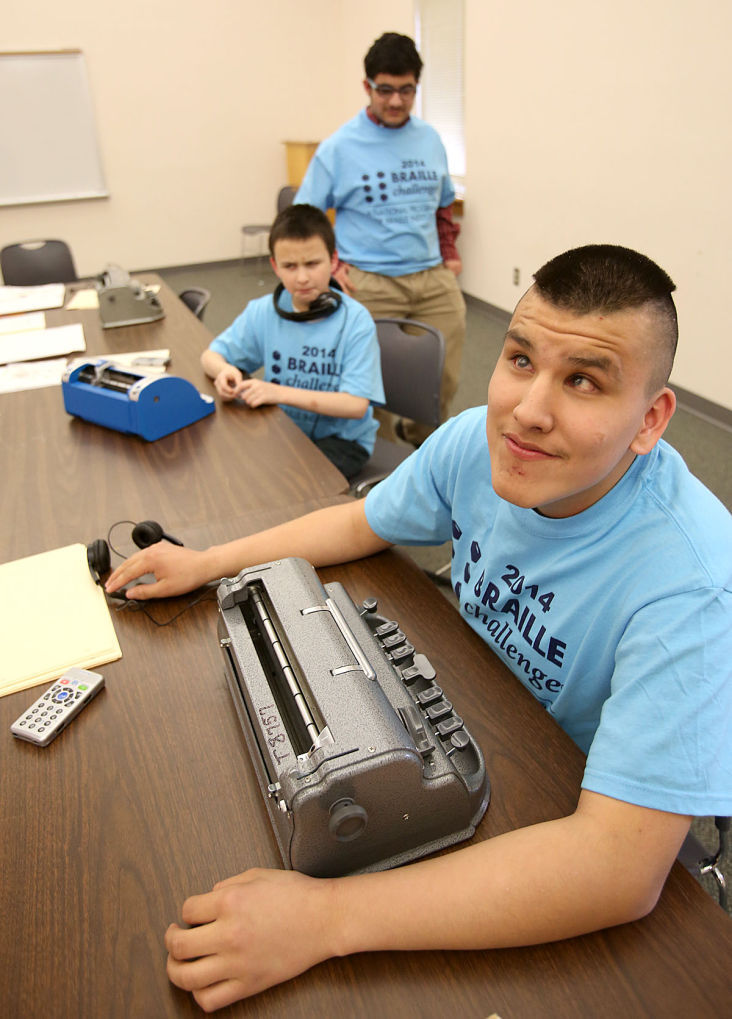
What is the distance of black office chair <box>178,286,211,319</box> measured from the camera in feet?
9.82

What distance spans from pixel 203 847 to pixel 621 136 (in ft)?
13.3

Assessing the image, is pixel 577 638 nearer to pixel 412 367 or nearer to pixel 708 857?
pixel 708 857

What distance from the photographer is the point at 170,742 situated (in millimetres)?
870

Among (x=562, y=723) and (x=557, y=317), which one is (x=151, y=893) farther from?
(x=557, y=317)

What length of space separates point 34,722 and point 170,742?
19 centimetres

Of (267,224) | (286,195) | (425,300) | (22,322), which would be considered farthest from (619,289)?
(267,224)

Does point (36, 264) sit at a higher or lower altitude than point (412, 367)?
higher

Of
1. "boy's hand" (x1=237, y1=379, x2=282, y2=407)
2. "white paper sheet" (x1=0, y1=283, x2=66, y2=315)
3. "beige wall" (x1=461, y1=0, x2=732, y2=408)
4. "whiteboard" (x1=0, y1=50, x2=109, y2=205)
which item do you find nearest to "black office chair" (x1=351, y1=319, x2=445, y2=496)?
"boy's hand" (x1=237, y1=379, x2=282, y2=407)

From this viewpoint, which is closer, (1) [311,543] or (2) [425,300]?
(1) [311,543]

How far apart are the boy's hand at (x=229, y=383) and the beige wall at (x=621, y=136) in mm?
2558

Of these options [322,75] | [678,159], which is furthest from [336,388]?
[322,75]

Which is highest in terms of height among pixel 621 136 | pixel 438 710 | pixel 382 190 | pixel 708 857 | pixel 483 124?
pixel 483 124

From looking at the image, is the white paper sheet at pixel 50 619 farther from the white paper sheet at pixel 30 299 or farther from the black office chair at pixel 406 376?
the white paper sheet at pixel 30 299

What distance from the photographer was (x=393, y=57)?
248 cm
